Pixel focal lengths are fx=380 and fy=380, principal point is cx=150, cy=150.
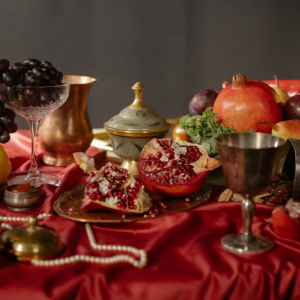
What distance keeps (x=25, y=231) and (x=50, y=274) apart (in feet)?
0.40

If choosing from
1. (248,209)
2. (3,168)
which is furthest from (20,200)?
(248,209)

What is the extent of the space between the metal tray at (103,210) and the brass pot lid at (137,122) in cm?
31

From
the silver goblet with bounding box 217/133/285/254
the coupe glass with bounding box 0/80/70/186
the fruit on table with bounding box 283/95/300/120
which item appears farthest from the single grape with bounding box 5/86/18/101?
the fruit on table with bounding box 283/95/300/120

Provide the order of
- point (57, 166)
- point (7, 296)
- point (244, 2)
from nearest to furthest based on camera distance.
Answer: point (7, 296) < point (57, 166) < point (244, 2)

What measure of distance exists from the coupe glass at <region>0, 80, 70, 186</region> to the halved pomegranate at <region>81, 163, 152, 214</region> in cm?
42

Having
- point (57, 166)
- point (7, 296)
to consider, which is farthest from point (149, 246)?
point (57, 166)

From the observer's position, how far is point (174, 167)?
1228mm

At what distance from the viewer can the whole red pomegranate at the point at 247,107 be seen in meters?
1.57

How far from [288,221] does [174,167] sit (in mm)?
407

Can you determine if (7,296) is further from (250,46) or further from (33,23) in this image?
(250,46)

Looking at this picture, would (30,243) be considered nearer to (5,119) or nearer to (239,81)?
(5,119)

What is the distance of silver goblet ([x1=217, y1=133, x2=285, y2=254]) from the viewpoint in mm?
846

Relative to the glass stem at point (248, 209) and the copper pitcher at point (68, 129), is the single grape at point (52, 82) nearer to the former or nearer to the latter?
the copper pitcher at point (68, 129)

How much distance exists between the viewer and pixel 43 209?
46.7 inches
